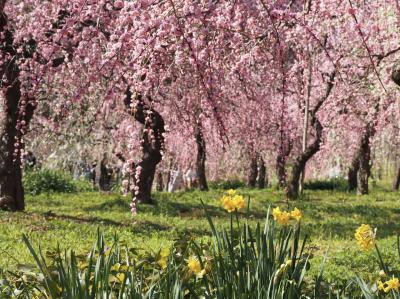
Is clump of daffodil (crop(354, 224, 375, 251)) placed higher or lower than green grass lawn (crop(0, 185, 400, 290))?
higher

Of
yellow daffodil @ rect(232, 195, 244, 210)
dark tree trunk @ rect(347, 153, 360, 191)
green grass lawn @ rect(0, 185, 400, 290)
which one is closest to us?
yellow daffodil @ rect(232, 195, 244, 210)

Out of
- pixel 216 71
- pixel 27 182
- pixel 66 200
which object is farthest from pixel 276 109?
pixel 216 71

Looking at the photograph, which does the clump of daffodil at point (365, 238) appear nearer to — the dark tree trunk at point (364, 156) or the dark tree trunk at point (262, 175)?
the dark tree trunk at point (364, 156)

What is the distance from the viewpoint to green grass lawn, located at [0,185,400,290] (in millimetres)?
9148

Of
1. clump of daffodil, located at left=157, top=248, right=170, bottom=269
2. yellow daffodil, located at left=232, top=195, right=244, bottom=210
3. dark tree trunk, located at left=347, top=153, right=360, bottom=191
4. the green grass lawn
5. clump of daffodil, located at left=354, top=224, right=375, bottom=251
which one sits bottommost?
the green grass lawn

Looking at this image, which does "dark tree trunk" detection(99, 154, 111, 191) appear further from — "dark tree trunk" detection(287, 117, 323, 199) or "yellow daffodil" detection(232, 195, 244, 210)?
"yellow daffodil" detection(232, 195, 244, 210)

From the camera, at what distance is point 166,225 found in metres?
13.3

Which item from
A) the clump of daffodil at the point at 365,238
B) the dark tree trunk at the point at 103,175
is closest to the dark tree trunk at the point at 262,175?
the dark tree trunk at the point at 103,175

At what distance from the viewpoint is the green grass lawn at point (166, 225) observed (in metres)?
9.15

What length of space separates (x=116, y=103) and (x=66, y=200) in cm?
341

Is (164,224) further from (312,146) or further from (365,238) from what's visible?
(365,238)

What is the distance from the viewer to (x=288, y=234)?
3.74m

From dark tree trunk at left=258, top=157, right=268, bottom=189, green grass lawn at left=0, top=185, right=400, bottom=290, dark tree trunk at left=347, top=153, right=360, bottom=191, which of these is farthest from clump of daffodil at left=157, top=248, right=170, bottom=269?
dark tree trunk at left=258, top=157, right=268, bottom=189

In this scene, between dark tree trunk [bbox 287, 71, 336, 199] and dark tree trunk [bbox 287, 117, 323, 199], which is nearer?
dark tree trunk [bbox 287, 71, 336, 199]
